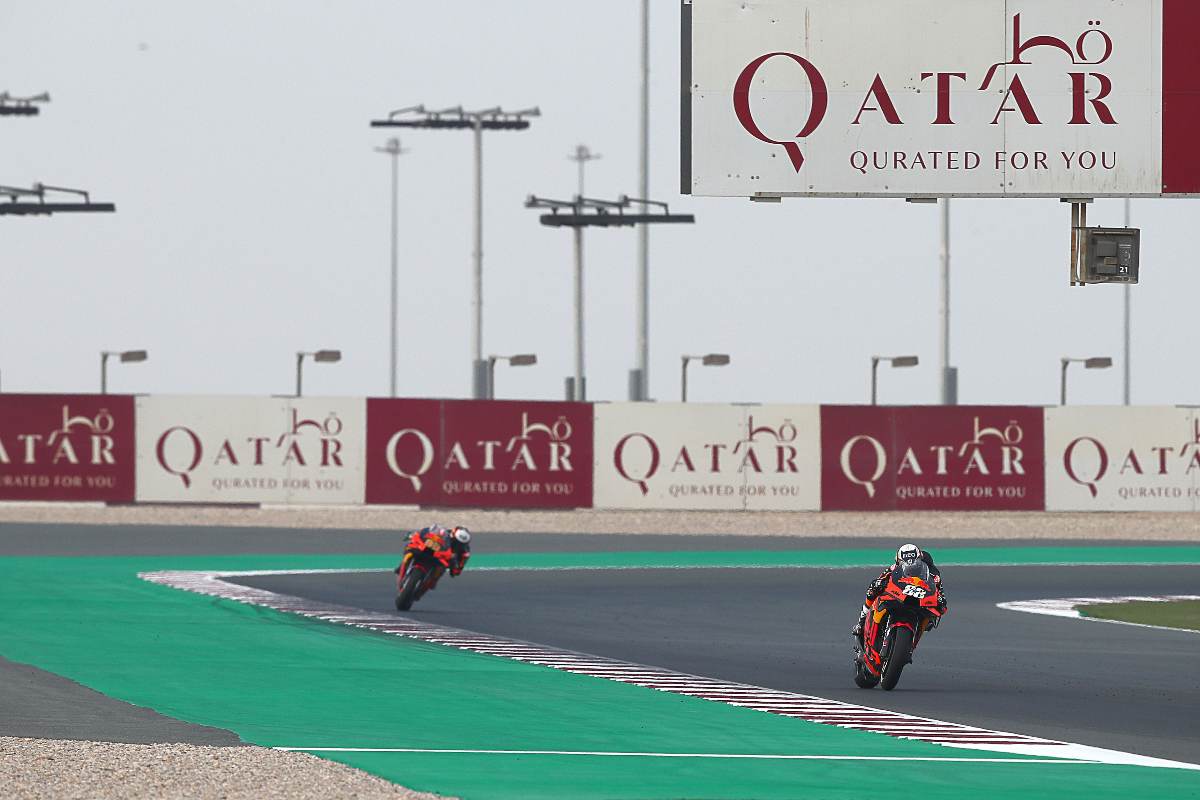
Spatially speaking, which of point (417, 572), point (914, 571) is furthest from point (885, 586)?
point (417, 572)

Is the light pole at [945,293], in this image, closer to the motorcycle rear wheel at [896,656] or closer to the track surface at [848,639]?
the track surface at [848,639]

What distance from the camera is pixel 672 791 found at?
11336 millimetres

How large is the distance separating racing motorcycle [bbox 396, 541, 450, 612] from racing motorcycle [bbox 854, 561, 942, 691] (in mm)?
8396

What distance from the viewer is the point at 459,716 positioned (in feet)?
48.6

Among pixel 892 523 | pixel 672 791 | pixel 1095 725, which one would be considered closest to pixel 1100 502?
pixel 892 523

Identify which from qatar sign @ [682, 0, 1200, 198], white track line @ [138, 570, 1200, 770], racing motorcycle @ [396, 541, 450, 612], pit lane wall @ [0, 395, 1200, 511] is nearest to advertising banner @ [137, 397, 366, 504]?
pit lane wall @ [0, 395, 1200, 511]

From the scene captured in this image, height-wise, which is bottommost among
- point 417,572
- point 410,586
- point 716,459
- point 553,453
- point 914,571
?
point 410,586

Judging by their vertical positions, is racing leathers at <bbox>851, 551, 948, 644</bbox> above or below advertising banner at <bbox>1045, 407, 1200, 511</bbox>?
below

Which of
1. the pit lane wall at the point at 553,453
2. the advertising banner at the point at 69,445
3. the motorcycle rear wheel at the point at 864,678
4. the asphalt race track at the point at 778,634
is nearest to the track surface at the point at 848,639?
the asphalt race track at the point at 778,634

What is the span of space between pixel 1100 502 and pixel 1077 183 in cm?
2665

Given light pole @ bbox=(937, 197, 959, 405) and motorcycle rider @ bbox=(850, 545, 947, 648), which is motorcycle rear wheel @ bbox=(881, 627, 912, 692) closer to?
motorcycle rider @ bbox=(850, 545, 947, 648)

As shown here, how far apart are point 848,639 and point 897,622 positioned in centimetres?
494

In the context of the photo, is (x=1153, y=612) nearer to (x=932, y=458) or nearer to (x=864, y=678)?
(x=864, y=678)

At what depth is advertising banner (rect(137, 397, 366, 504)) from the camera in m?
47.0
